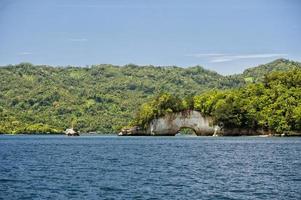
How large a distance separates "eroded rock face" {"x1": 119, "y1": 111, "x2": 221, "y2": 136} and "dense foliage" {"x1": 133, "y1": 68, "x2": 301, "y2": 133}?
1.56 meters

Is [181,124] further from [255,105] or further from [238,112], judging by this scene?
[255,105]

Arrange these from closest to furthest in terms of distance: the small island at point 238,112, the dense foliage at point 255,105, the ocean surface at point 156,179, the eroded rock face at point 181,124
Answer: the ocean surface at point 156,179 → the dense foliage at point 255,105 → the small island at point 238,112 → the eroded rock face at point 181,124

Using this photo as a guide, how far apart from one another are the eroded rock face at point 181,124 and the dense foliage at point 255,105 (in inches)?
61.3

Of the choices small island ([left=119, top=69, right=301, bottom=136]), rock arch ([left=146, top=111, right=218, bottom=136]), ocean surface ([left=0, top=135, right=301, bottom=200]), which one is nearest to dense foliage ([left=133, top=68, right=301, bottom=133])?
small island ([left=119, top=69, right=301, bottom=136])

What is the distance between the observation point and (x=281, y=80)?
158m

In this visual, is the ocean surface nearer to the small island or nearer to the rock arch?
the small island

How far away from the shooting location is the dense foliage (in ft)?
472

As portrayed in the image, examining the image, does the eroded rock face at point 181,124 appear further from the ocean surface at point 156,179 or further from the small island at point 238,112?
the ocean surface at point 156,179

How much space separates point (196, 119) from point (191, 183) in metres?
120

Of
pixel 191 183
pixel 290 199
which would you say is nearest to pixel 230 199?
pixel 290 199

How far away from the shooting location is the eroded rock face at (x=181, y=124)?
530 feet

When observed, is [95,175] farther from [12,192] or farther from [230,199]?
[230,199]

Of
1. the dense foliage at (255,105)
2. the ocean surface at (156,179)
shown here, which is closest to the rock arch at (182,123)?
the dense foliage at (255,105)

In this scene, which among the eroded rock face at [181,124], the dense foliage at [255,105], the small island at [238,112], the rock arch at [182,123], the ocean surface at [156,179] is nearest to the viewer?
the ocean surface at [156,179]
